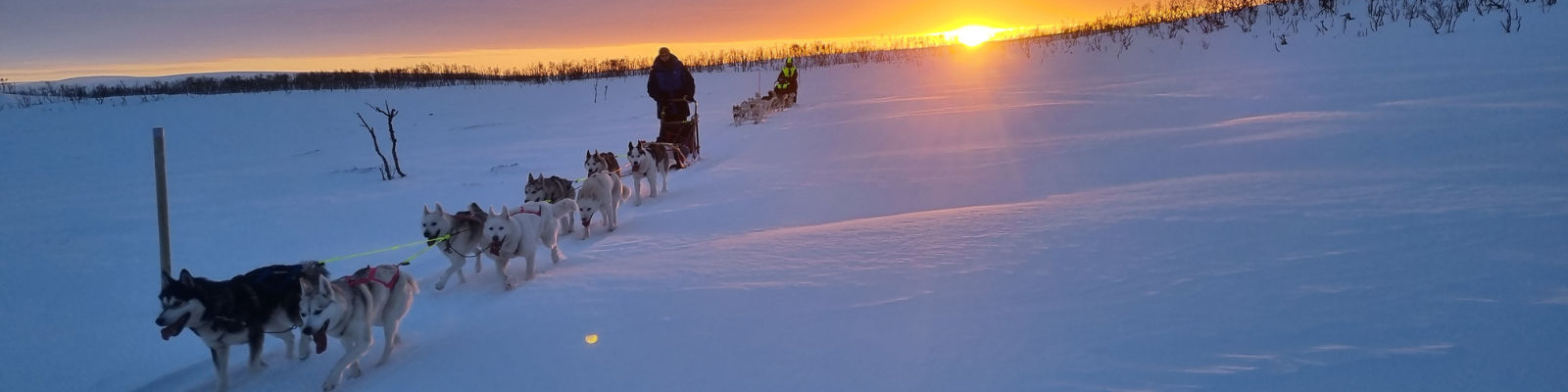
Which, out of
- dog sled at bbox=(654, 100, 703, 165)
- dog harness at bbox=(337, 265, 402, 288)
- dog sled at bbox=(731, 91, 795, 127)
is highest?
dog sled at bbox=(731, 91, 795, 127)

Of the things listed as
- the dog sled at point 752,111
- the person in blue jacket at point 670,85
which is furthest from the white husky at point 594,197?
the dog sled at point 752,111

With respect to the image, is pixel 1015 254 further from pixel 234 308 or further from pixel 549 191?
pixel 549 191

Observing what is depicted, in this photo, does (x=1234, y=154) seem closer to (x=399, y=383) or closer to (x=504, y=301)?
(x=504, y=301)

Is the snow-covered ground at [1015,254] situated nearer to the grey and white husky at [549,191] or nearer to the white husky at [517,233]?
the white husky at [517,233]

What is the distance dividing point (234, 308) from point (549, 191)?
8.99 ft

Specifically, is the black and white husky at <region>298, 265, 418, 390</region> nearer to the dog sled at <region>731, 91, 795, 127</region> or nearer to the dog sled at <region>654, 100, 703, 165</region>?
the dog sled at <region>654, 100, 703, 165</region>

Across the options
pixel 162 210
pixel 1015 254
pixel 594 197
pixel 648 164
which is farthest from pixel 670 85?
pixel 1015 254

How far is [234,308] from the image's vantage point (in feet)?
10.9

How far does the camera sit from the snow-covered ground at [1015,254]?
2346mm

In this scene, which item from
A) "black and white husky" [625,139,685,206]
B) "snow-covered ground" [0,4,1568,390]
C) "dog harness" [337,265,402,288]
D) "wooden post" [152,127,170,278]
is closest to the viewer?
"snow-covered ground" [0,4,1568,390]

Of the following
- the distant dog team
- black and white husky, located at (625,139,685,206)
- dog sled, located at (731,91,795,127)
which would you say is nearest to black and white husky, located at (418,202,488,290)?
the distant dog team

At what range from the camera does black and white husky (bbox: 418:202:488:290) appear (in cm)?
449

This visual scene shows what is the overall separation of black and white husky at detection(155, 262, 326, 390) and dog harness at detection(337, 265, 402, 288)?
124 millimetres

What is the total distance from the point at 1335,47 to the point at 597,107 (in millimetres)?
15296
